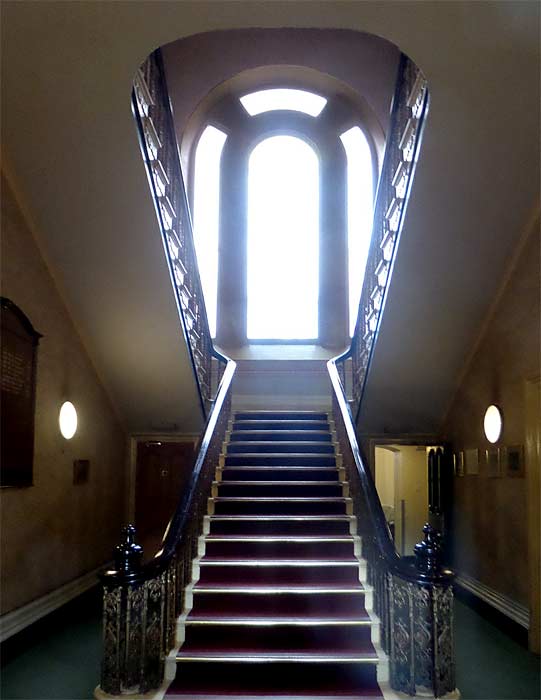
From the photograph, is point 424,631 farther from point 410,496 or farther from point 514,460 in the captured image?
point 410,496

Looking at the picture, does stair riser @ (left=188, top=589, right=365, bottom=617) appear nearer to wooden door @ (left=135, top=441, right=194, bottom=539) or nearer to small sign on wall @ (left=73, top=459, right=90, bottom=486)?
small sign on wall @ (left=73, top=459, right=90, bottom=486)

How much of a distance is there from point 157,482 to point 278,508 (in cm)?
305

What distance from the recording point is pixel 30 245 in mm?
5418

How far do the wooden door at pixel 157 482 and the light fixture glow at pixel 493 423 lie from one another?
3833 mm

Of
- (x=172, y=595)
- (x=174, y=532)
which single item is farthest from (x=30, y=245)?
(x=172, y=595)

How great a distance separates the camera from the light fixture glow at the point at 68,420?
612cm

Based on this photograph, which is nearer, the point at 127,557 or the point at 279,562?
the point at 127,557

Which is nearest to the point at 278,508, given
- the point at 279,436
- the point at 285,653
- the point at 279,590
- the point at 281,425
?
the point at 279,590

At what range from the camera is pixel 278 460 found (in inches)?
261

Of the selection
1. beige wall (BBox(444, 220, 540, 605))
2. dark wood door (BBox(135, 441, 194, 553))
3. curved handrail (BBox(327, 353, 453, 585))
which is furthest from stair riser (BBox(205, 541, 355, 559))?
dark wood door (BBox(135, 441, 194, 553))

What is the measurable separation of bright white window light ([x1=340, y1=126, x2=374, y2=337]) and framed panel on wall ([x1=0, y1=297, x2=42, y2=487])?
18.4 feet

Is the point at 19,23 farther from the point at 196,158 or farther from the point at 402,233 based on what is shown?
the point at 196,158

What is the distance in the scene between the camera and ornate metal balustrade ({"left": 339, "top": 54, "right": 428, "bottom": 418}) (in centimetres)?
527

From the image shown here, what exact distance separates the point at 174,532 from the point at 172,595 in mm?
413
